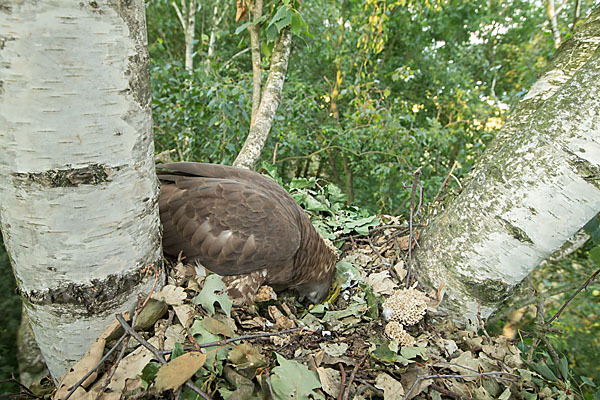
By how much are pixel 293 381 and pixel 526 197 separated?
1.15 meters

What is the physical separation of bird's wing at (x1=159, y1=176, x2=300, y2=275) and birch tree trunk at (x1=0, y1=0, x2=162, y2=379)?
2.13 feet

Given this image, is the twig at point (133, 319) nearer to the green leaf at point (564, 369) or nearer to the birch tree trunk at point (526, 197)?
the birch tree trunk at point (526, 197)

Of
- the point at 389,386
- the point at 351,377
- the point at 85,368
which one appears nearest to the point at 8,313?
the point at 85,368

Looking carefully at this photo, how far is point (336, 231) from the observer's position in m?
2.62

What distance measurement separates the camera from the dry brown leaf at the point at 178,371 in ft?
3.23

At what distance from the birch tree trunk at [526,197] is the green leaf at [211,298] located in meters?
1.01

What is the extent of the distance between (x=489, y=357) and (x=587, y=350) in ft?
16.5

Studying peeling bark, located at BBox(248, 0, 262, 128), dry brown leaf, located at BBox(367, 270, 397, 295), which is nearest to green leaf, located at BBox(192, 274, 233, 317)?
dry brown leaf, located at BBox(367, 270, 397, 295)

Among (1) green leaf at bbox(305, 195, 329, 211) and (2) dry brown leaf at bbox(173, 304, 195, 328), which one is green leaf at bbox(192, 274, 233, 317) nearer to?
(2) dry brown leaf at bbox(173, 304, 195, 328)

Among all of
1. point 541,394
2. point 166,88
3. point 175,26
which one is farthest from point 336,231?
point 175,26

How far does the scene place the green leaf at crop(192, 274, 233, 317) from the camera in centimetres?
141

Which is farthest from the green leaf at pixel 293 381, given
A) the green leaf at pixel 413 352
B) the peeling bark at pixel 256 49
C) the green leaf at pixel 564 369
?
the peeling bark at pixel 256 49

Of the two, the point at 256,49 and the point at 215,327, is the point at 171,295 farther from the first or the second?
the point at 256,49

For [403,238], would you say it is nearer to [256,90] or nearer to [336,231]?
[336,231]
